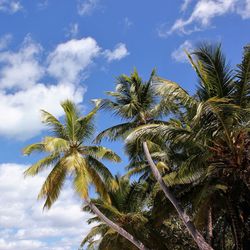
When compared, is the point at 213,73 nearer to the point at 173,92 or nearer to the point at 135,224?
the point at 173,92

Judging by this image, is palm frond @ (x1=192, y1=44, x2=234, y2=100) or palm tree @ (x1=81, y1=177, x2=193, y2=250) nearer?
palm frond @ (x1=192, y1=44, x2=234, y2=100)

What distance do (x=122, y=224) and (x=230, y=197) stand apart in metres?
7.90

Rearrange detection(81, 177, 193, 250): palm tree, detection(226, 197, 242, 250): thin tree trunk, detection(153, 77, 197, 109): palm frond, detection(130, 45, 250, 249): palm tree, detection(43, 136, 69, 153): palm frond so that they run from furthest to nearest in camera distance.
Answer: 1. detection(81, 177, 193, 250): palm tree
2. detection(43, 136, 69, 153): palm frond
3. detection(226, 197, 242, 250): thin tree trunk
4. detection(153, 77, 197, 109): palm frond
5. detection(130, 45, 250, 249): palm tree

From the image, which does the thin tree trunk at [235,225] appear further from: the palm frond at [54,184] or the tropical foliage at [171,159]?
the palm frond at [54,184]

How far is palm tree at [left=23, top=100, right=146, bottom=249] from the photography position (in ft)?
64.3

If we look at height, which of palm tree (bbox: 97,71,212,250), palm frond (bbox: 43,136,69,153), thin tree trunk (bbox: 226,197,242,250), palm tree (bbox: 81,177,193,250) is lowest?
thin tree trunk (bbox: 226,197,242,250)

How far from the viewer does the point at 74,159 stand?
2000cm

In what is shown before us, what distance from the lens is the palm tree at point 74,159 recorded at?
19.6 m

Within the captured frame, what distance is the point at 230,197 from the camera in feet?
60.2

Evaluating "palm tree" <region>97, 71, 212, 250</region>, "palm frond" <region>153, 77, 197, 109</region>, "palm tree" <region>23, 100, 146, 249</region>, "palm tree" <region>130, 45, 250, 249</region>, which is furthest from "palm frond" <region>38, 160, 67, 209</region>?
"palm frond" <region>153, 77, 197, 109</region>

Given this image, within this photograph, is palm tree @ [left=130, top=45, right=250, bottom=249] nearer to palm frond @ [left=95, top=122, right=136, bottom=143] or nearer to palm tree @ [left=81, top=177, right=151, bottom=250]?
palm frond @ [left=95, top=122, right=136, bottom=143]

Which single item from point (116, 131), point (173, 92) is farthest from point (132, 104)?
point (173, 92)

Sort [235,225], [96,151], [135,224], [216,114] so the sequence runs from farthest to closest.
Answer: [135,224] → [96,151] → [235,225] → [216,114]

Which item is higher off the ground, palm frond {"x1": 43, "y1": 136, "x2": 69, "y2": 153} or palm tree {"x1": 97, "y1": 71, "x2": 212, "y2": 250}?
palm tree {"x1": 97, "y1": 71, "x2": 212, "y2": 250}
